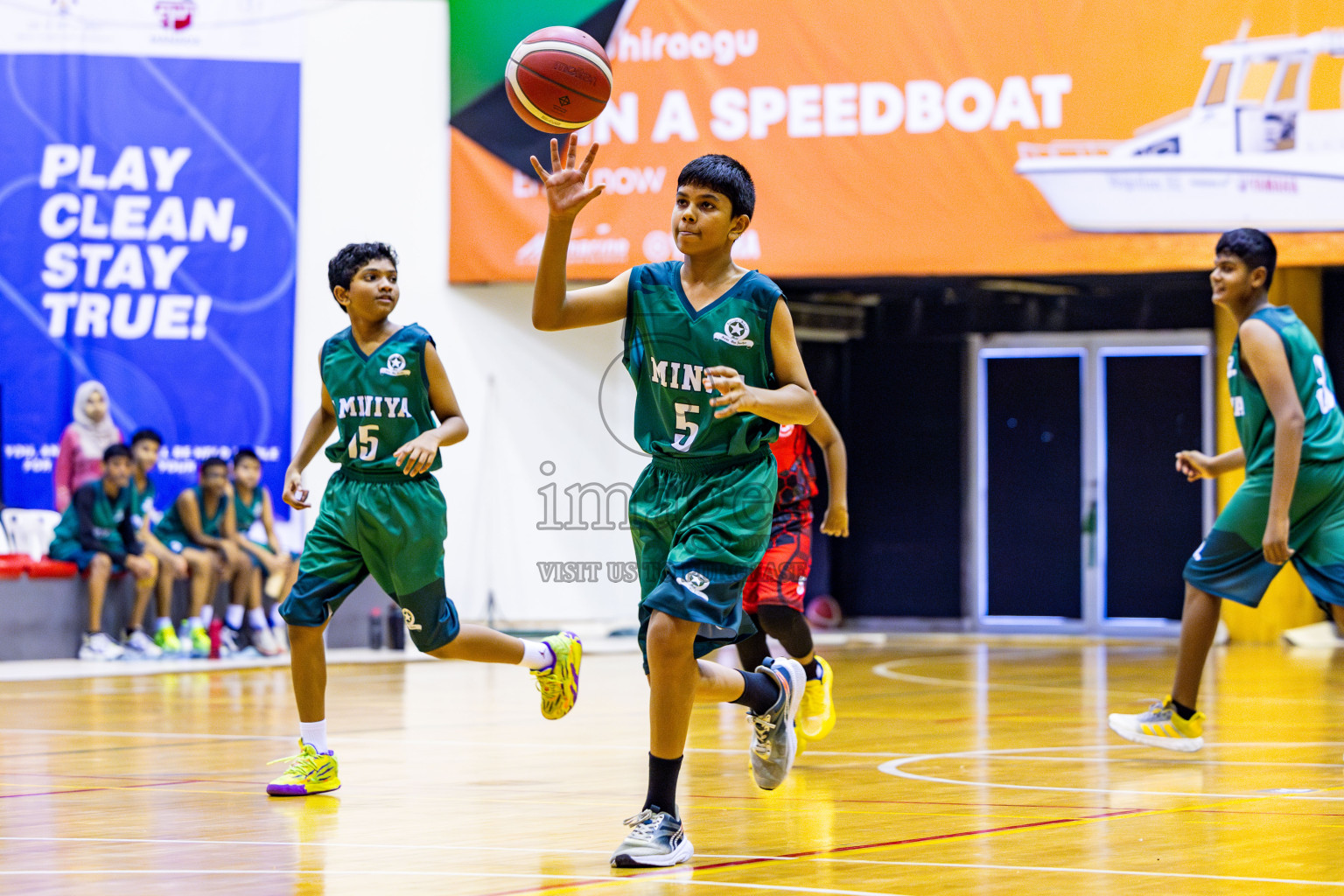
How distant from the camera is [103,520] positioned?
37.8 ft

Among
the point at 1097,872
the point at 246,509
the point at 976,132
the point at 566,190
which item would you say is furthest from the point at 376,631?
the point at 1097,872

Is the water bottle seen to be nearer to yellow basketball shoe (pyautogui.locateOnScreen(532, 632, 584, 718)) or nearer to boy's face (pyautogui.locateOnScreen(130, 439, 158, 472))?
boy's face (pyautogui.locateOnScreen(130, 439, 158, 472))

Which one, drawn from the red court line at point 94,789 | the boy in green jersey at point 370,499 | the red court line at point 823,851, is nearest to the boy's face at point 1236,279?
the red court line at point 823,851

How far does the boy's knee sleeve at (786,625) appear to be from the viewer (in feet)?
19.7

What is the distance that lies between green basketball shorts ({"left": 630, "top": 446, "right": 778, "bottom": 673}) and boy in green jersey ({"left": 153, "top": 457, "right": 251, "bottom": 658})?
7.93 m

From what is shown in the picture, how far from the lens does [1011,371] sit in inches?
627

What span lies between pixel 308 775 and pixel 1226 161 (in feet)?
29.1

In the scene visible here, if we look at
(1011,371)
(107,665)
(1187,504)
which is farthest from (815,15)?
(107,665)

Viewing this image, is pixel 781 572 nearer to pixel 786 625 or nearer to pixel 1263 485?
pixel 786 625

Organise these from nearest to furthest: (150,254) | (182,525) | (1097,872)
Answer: (1097,872), (182,525), (150,254)

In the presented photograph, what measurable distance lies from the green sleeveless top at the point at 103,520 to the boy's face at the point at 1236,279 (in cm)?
791

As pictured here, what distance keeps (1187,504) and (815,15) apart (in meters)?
5.51

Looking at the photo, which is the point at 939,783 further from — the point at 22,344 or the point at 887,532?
the point at 887,532

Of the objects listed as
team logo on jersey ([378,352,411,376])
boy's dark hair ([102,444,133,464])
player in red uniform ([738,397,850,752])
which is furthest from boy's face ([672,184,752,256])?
boy's dark hair ([102,444,133,464])
